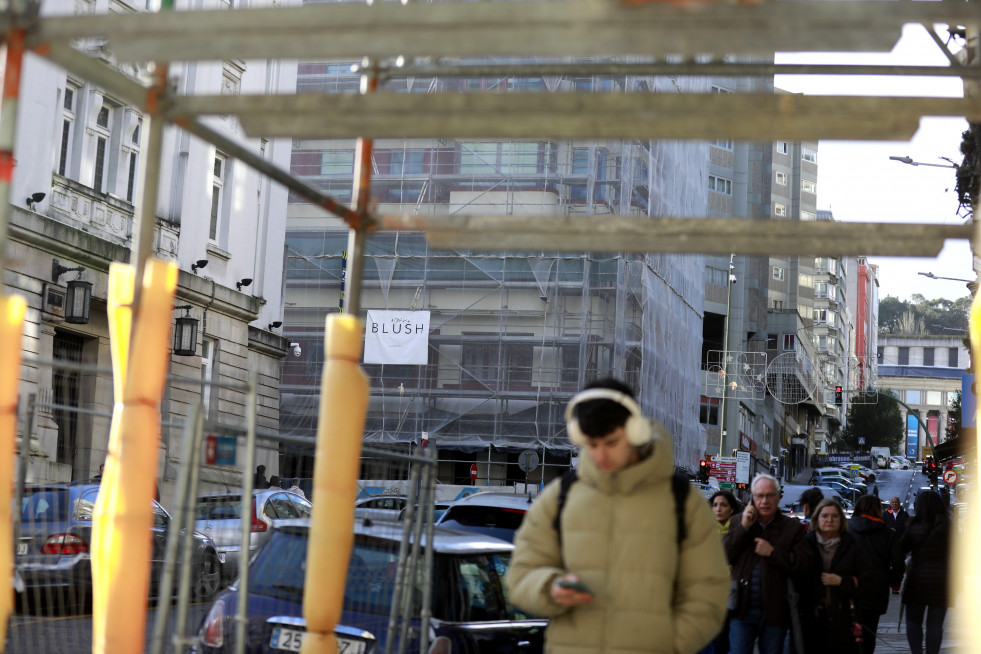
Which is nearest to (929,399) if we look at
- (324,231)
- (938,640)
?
(324,231)

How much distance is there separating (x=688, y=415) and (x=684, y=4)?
46937mm

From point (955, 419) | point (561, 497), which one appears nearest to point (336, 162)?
point (561, 497)

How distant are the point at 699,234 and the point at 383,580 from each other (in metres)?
2.61

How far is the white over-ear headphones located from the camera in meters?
4.77

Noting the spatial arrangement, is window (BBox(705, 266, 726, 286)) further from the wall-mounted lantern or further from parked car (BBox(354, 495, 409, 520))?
parked car (BBox(354, 495, 409, 520))

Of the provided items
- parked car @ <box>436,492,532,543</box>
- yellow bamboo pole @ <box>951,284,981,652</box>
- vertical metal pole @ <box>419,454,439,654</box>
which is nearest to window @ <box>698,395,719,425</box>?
yellow bamboo pole @ <box>951,284,981,652</box>

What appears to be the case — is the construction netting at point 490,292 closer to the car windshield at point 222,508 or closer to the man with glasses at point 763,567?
the man with glasses at point 763,567

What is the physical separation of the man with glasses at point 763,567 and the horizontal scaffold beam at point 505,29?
17.7 ft

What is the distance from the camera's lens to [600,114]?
474cm

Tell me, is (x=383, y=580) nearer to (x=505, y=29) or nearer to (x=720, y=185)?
(x=505, y=29)

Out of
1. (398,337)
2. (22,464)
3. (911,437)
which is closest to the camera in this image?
(22,464)

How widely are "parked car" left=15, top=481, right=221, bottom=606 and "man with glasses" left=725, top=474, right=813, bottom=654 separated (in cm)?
385

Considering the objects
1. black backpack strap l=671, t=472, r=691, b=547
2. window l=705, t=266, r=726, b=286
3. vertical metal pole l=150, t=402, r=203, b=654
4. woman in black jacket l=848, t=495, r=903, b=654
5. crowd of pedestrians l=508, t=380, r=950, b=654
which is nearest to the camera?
crowd of pedestrians l=508, t=380, r=950, b=654

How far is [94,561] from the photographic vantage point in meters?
5.70
